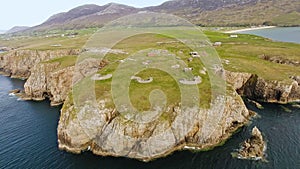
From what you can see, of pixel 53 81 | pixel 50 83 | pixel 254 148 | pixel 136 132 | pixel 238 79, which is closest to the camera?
pixel 254 148

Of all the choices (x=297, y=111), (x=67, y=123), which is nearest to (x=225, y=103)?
(x=297, y=111)

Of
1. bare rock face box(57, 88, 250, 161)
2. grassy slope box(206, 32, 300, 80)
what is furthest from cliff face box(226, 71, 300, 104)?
bare rock face box(57, 88, 250, 161)

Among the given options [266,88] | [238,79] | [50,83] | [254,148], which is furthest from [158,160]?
[50,83]

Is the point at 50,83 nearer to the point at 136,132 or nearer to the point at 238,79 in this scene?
the point at 136,132

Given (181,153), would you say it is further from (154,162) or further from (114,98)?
(114,98)

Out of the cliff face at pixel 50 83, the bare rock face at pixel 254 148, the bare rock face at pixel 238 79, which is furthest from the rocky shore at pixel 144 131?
the cliff face at pixel 50 83

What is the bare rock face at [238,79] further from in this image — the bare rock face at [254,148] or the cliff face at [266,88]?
the bare rock face at [254,148]
